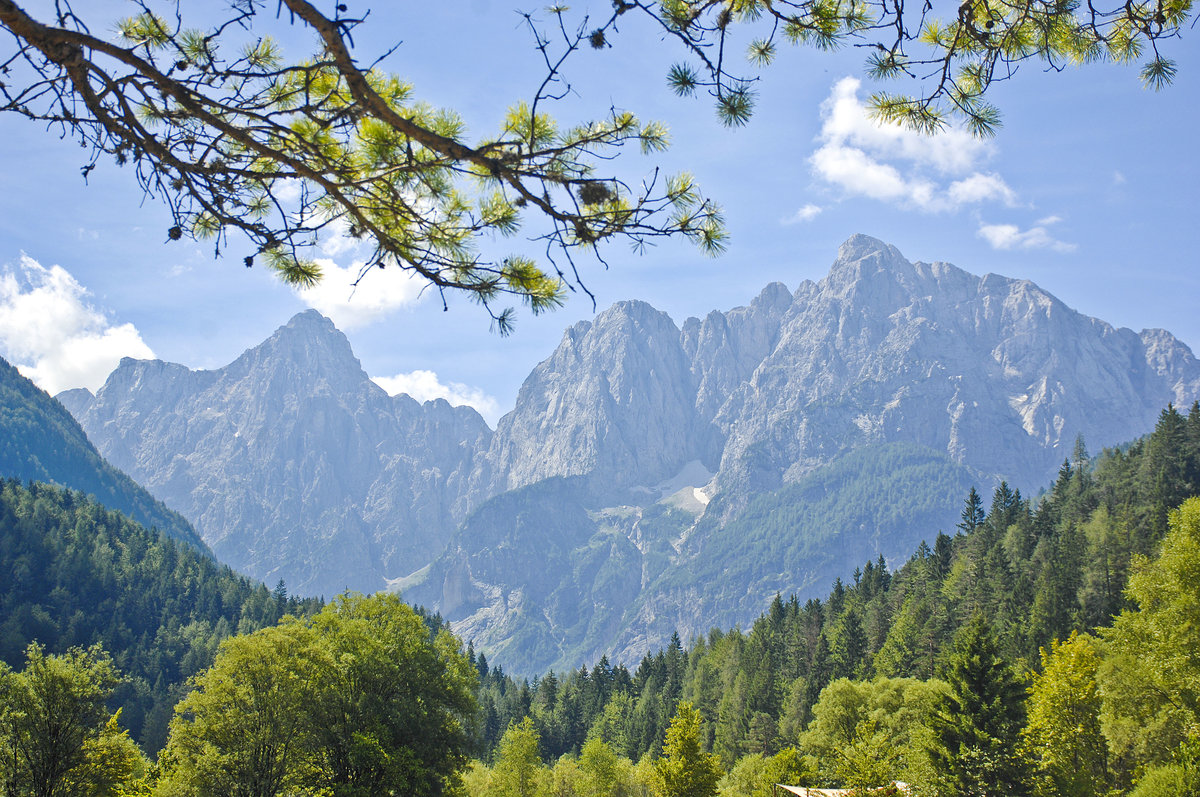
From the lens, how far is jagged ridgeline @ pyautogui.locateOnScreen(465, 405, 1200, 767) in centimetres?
Result: 5262

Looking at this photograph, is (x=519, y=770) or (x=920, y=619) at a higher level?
(x=920, y=619)

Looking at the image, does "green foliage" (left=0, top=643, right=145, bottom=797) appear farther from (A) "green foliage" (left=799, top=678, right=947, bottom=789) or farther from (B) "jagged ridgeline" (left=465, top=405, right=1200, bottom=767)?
(A) "green foliage" (left=799, top=678, right=947, bottom=789)

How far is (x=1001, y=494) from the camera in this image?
9312 cm

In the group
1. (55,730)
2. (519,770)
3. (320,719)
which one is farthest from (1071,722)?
(55,730)

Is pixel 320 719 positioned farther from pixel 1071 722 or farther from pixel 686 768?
pixel 1071 722

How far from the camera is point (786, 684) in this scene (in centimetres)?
6662

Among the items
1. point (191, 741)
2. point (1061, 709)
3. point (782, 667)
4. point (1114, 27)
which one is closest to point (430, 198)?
point (1114, 27)

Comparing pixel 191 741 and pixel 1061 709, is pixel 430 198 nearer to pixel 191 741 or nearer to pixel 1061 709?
pixel 191 741

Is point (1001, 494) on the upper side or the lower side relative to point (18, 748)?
upper

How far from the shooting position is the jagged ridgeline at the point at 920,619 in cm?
5262

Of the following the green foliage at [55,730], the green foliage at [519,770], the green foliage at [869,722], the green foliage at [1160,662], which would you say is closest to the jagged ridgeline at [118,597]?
the green foliage at [519,770]

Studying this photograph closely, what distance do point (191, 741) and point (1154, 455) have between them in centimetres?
7635

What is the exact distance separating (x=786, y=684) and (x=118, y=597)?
9658cm

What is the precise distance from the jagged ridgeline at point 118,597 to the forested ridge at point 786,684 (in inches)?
19.3
